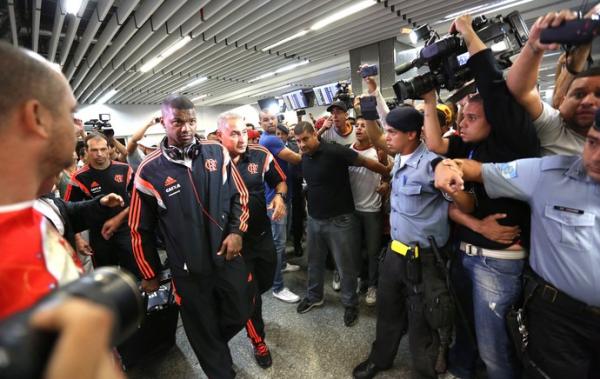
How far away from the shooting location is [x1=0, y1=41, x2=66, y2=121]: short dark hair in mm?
557

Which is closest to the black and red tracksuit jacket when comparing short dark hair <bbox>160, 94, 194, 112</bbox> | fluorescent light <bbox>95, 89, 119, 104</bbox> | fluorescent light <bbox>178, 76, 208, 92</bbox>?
short dark hair <bbox>160, 94, 194, 112</bbox>

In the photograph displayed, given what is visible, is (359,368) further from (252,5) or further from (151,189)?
(252,5)

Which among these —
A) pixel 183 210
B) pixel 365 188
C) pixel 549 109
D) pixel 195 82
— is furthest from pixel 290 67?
pixel 549 109

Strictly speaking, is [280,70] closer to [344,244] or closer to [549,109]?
[344,244]

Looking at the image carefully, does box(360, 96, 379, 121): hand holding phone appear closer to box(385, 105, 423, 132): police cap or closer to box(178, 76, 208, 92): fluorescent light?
box(385, 105, 423, 132): police cap

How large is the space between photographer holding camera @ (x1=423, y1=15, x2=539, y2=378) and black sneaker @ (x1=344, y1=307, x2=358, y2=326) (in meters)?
1.04

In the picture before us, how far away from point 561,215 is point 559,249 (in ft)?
0.46

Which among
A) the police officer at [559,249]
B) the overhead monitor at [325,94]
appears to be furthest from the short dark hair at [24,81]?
the overhead monitor at [325,94]

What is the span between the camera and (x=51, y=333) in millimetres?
336

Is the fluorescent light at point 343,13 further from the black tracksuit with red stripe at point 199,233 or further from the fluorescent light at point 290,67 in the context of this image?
the black tracksuit with red stripe at point 199,233

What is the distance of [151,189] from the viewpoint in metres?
1.55

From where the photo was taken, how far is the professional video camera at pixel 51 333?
0.30 metres

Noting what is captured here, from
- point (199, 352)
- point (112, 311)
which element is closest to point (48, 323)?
point (112, 311)

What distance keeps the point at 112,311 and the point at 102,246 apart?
2738 millimetres
